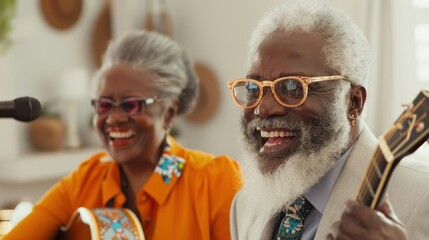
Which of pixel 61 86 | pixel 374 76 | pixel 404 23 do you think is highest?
pixel 404 23

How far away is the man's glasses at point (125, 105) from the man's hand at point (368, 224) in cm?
149

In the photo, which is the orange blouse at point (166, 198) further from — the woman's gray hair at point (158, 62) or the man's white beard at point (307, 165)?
the man's white beard at point (307, 165)

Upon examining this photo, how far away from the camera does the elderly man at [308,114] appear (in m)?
1.65

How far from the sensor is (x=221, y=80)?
19.1 feet

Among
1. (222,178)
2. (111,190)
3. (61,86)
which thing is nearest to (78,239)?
(111,190)

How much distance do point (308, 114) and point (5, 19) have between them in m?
3.95

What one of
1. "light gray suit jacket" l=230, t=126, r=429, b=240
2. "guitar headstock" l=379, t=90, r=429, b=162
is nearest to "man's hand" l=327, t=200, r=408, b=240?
"guitar headstock" l=379, t=90, r=429, b=162

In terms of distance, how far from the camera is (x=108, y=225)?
232cm

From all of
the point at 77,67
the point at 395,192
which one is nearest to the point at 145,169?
the point at 395,192

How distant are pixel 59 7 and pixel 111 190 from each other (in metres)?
3.45

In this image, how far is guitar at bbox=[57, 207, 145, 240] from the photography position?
2.31 metres

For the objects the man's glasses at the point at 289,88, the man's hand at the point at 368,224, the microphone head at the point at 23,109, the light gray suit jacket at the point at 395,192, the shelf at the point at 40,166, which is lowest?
the shelf at the point at 40,166

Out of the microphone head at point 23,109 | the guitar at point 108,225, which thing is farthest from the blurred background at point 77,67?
the microphone head at point 23,109

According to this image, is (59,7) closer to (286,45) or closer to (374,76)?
(374,76)
